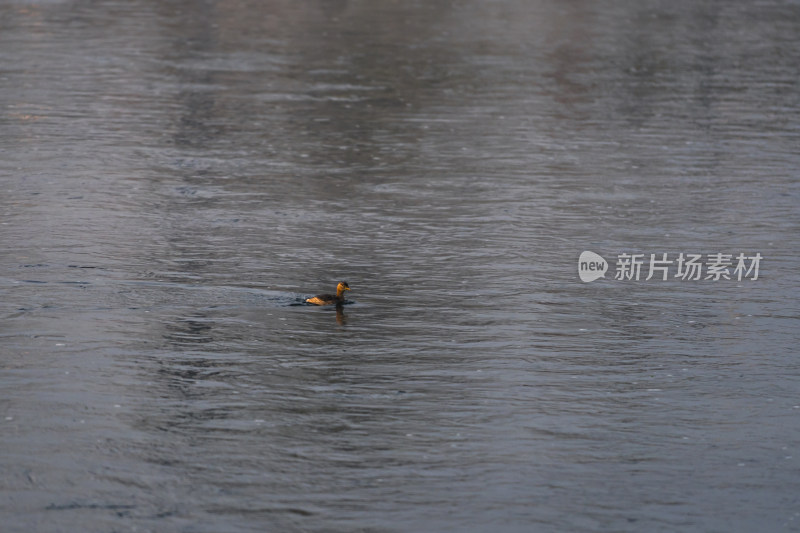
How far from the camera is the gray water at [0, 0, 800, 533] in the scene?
10.3 metres

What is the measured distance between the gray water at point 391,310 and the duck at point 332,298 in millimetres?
246

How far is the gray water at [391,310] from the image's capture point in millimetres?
10289

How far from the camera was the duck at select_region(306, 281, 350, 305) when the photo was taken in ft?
47.9

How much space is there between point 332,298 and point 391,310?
0.73 meters

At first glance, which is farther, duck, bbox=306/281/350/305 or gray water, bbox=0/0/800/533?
duck, bbox=306/281/350/305

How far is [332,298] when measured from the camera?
577 inches

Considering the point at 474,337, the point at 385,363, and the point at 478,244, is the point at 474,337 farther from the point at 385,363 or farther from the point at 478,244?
the point at 478,244

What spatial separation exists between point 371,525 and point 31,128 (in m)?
18.6

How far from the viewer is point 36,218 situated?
62.2 feet

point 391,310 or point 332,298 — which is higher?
point 332,298

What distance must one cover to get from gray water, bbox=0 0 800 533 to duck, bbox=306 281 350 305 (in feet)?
0.81

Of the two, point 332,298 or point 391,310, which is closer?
point 332,298

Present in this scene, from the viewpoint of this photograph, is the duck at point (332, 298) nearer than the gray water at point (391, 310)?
No

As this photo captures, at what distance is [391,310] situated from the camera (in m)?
A: 14.8
